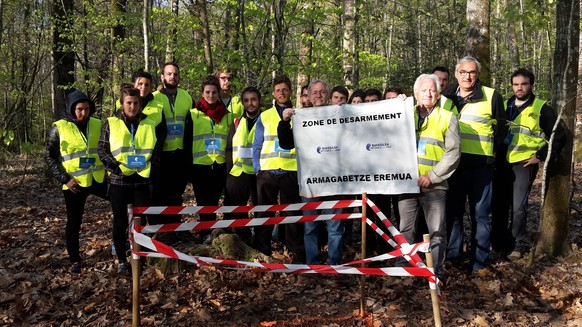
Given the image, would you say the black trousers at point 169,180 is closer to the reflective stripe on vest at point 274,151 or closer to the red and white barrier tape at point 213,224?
the reflective stripe on vest at point 274,151

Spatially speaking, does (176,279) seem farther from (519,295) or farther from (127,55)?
(127,55)

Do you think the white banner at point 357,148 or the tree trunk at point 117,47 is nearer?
the white banner at point 357,148

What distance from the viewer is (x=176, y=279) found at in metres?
5.73

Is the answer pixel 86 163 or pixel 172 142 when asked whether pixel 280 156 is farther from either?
pixel 86 163

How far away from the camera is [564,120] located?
616 cm

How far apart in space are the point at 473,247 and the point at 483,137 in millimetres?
1448

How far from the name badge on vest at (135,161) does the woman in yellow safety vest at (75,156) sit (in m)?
0.73

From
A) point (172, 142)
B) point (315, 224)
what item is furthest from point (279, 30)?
point (315, 224)

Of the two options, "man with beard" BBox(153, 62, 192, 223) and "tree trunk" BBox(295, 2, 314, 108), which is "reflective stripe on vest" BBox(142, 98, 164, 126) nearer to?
"man with beard" BBox(153, 62, 192, 223)

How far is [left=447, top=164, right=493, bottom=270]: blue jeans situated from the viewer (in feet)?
19.0

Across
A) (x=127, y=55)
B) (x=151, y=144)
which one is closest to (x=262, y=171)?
(x=151, y=144)

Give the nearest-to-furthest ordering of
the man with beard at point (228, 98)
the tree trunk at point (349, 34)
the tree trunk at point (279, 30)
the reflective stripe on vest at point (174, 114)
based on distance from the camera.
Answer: the reflective stripe on vest at point (174, 114) → the man with beard at point (228, 98) → the tree trunk at point (279, 30) → the tree trunk at point (349, 34)

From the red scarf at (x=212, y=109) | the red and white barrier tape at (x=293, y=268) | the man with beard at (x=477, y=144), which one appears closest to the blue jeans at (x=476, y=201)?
the man with beard at (x=477, y=144)

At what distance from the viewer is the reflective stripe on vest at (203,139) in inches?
264
